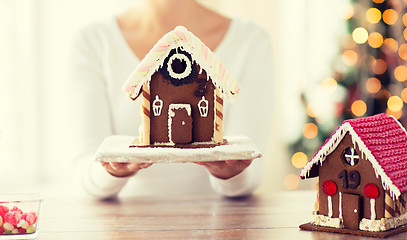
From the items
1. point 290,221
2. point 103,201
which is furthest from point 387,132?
point 103,201

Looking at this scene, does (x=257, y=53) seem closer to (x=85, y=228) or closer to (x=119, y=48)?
(x=119, y=48)

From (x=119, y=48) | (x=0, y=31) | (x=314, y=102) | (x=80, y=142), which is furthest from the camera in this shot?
(x=314, y=102)

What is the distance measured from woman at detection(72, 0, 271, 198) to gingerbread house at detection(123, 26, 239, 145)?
22.5 inches

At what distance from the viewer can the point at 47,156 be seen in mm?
3480

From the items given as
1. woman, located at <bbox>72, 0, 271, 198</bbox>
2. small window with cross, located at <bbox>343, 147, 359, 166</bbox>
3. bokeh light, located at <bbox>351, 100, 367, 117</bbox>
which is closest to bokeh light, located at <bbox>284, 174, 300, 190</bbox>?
bokeh light, located at <bbox>351, 100, 367, 117</bbox>

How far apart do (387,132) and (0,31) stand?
2755 mm

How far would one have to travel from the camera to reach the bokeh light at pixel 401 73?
3291mm

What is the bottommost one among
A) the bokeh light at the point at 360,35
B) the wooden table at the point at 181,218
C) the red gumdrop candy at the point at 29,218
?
the wooden table at the point at 181,218

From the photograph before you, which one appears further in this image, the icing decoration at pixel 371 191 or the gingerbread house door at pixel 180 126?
the gingerbread house door at pixel 180 126

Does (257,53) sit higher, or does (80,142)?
(257,53)

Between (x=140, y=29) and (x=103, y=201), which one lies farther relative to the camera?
(x=140, y=29)

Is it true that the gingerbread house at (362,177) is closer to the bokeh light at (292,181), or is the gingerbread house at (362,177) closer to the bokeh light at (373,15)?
the bokeh light at (373,15)

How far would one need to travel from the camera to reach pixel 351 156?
43.4 inches

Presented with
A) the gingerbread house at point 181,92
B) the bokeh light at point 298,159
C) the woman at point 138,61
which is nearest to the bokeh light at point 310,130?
the bokeh light at point 298,159
